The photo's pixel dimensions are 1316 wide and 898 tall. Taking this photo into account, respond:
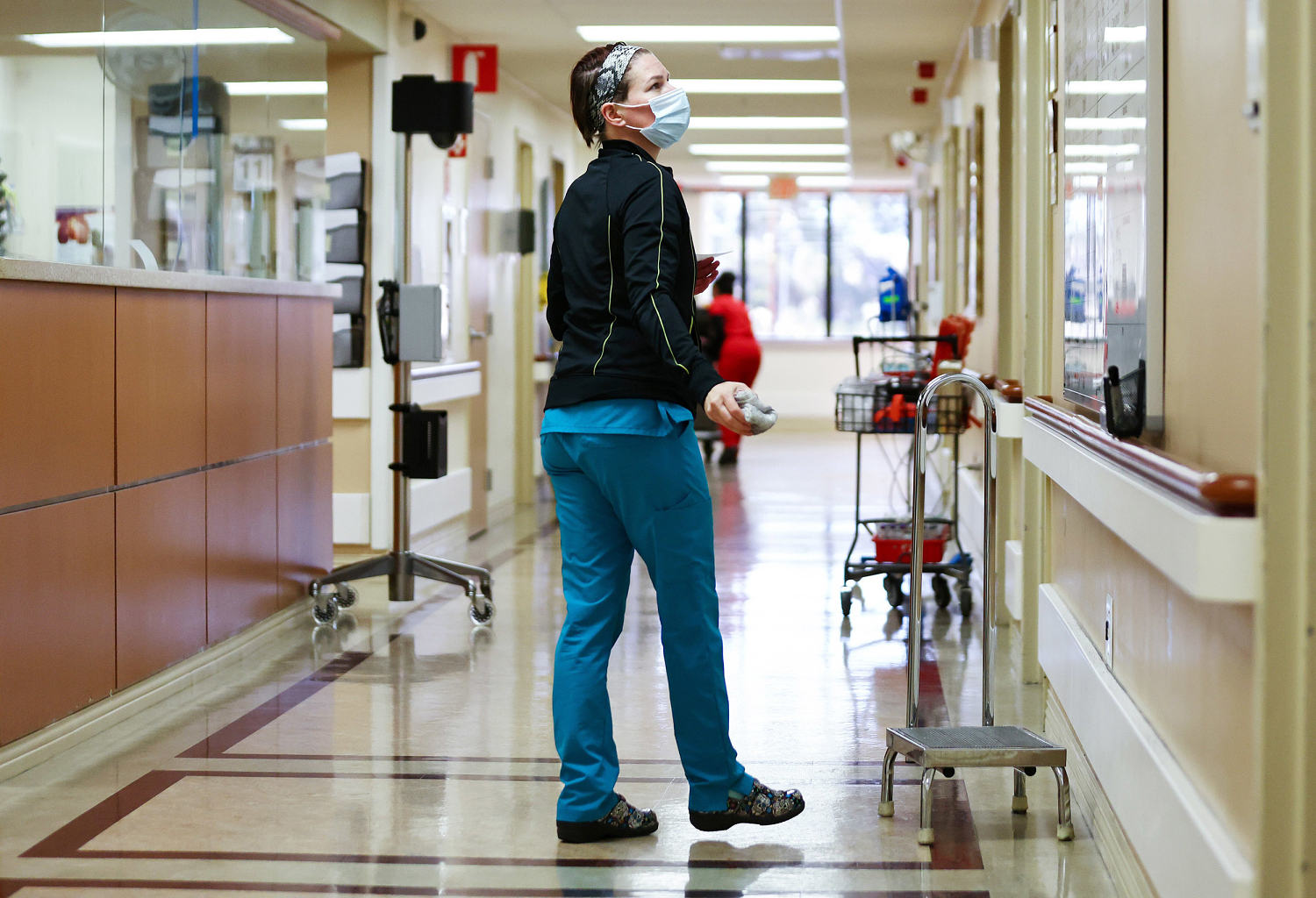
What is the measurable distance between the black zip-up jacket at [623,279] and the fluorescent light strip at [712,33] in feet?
15.3

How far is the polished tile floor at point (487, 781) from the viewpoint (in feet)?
8.86

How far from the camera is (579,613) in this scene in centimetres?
278

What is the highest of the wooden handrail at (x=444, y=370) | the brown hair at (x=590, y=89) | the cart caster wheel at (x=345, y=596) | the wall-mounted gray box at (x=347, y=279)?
the brown hair at (x=590, y=89)

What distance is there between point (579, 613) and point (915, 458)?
80cm

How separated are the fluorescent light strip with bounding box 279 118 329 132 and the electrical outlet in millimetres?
3856

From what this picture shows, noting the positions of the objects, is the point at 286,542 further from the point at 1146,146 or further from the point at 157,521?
the point at 1146,146

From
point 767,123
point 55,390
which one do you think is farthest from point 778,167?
point 55,390

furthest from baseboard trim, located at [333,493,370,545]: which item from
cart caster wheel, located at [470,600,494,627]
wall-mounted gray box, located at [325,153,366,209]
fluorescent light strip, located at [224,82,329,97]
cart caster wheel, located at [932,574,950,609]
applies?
cart caster wheel, located at [932,574,950,609]

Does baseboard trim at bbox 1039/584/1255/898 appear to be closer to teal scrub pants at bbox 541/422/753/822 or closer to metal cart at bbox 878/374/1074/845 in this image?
metal cart at bbox 878/374/1074/845

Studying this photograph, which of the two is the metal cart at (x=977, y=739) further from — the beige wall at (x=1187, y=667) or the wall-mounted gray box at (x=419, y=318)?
the wall-mounted gray box at (x=419, y=318)

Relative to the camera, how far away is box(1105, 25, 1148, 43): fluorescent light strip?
2.46m

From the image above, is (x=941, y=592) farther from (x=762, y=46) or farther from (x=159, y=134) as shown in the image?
(x=762, y=46)

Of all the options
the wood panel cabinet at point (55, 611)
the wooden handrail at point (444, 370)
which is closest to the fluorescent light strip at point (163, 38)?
the wood panel cabinet at point (55, 611)

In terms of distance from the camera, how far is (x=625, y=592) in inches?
113
